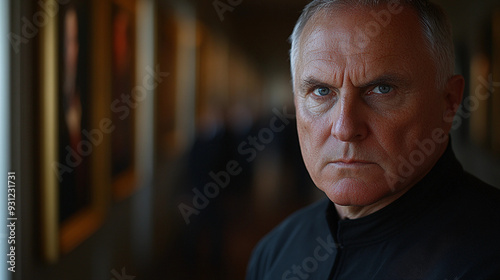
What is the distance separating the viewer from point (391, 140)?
4.02 ft

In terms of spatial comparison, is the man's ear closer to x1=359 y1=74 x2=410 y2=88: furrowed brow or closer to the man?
the man

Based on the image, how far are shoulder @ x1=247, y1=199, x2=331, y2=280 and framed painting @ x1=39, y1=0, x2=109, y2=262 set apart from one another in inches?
43.0

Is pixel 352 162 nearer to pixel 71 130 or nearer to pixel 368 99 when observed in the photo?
pixel 368 99

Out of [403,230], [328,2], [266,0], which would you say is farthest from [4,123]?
[266,0]

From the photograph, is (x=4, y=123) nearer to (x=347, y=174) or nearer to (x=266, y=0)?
(x=347, y=174)

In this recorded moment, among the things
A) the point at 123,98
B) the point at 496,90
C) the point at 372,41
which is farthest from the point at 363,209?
the point at 496,90

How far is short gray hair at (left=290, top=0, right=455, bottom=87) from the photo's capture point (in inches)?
48.4

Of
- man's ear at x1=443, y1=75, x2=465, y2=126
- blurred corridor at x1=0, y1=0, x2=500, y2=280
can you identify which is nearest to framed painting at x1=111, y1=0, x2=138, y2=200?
blurred corridor at x1=0, y1=0, x2=500, y2=280

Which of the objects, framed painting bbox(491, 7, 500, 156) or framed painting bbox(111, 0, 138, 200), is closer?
framed painting bbox(111, 0, 138, 200)

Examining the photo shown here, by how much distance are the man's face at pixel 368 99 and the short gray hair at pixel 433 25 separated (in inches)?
0.9

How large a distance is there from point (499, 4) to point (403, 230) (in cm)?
489

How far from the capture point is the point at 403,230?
1.29 meters

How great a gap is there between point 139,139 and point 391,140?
3.71 m

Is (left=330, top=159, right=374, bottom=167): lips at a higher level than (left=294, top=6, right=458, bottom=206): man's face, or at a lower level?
lower
